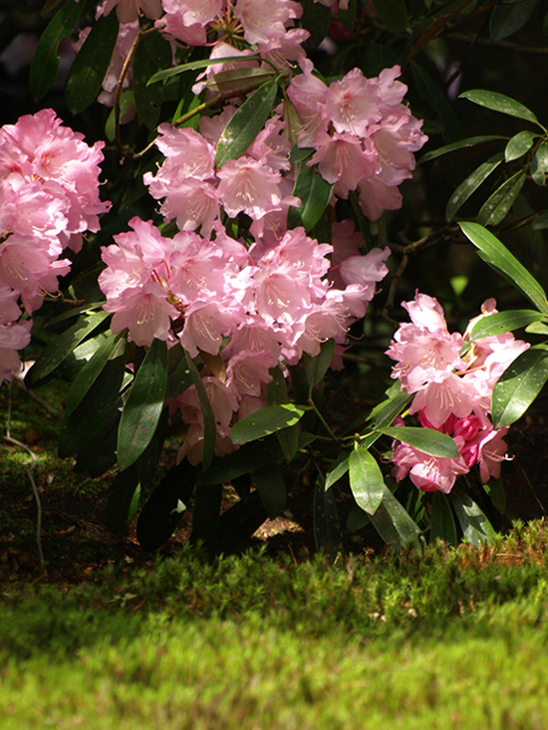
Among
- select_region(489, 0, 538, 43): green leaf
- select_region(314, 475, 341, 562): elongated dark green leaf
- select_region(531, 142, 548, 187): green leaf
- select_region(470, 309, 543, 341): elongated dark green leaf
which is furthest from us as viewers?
select_region(489, 0, 538, 43): green leaf

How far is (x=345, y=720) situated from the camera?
0.95 metres

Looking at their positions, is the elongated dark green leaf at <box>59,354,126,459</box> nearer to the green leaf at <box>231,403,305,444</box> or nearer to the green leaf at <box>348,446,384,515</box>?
the green leaf at <box>231,403,305,444</box>

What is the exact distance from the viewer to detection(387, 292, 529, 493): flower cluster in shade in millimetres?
1764

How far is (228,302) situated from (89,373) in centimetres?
41

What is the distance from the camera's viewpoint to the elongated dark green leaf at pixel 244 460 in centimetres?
176

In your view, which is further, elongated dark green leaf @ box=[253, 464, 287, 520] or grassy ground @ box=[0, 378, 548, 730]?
elongated dark green leaf @ box=[253, 464, 287, 520]

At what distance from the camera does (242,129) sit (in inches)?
67.4

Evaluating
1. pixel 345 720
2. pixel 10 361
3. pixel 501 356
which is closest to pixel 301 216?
pixel 501 356

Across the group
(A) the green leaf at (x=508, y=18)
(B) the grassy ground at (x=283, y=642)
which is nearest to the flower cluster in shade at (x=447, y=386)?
(B) the grassy ground at (x=283, y=642)

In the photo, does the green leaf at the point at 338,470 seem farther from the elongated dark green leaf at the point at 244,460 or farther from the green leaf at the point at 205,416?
the green leaf at the point at 205,416

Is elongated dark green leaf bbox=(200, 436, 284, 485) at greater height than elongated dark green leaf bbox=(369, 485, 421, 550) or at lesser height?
greater

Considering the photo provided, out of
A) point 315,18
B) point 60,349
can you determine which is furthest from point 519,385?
point 315,18

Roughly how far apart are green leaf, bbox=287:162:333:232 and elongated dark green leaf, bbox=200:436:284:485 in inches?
22.7

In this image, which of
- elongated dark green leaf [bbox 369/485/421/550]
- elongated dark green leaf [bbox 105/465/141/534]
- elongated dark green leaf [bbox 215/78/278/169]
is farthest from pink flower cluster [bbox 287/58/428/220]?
elongated dark green leaf [bbox 105/465/141/534]
